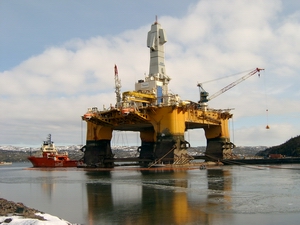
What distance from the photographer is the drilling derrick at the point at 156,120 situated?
137 ft

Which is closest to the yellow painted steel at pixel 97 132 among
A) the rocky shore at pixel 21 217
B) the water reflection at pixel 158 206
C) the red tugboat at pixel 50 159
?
the red tugboat at pixel 50 159

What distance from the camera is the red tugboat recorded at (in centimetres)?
5775

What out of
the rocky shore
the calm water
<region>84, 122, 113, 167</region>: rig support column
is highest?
<region>84, 122, 113, 167</region>: rig support column

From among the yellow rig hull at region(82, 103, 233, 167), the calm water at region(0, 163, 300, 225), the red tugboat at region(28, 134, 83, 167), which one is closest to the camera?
the calm water at region(0, 163, 300, 225)

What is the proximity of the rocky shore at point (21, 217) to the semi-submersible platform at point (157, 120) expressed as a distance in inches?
1127

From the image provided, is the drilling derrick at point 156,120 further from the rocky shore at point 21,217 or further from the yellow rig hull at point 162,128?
the rocky shore at point 21,217

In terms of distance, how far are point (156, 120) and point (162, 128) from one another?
129 cm

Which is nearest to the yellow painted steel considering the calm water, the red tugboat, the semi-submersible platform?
the semi-submersible platform

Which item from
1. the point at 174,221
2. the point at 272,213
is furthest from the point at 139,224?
the point at 272,213

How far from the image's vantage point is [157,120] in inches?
1690

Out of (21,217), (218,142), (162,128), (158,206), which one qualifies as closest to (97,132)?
(162,128)

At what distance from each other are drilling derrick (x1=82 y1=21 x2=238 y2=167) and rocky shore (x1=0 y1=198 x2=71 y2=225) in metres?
28.7

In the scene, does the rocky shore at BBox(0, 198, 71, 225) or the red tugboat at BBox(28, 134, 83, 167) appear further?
the red tugboat at BBox(28, 134, 83, 167)

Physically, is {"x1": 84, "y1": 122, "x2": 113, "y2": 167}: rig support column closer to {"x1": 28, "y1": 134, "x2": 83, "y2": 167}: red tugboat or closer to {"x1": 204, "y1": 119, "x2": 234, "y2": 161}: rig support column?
{"x1": 28, "y1": 134, "x2": 83, "y2": 167}: red tugboat
